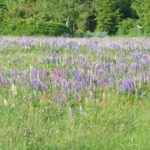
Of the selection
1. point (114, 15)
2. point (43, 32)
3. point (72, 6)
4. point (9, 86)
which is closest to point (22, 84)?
point (9, 86)

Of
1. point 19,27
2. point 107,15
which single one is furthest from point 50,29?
point 107,15

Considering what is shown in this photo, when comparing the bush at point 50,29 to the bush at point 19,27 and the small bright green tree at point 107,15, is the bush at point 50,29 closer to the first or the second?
the bush at point 19,27

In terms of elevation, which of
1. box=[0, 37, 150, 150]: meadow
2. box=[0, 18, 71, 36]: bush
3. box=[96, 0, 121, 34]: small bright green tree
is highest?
box=[0, 37, 150, 150]: meadow

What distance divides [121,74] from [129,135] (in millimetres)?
2590

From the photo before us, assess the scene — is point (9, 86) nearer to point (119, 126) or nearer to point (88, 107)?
point (88, 107)

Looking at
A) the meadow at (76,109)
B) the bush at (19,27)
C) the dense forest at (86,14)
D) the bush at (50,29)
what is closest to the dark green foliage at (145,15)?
the dense forest at (86,14)

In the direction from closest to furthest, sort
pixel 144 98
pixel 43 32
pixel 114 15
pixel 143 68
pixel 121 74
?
1. pixel 144 98
2. pixel 121 74
3. pixel 143 68
4. pixel 43 32
5. pixel 114 15

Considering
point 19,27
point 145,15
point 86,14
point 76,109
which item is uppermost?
point 76,109

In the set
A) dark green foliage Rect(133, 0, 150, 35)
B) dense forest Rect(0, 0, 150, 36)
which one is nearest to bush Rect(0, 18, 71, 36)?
dense forest Rect(0, 0, 150, 36)

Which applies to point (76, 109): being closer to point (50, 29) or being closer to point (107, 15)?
point (50, 29)

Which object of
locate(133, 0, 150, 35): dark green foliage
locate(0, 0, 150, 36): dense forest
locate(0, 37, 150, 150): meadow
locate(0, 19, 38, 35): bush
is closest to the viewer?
locate(0, 37, 150, 150): meadow

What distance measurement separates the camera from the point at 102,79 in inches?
277

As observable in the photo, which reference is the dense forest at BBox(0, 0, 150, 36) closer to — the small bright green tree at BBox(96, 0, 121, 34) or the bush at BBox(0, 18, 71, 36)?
the small bright green tree at BBox(96, 0, 121, 34)

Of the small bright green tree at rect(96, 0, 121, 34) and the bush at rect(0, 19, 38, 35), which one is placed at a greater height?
the bush at rect(0, 19, 38, 35)
